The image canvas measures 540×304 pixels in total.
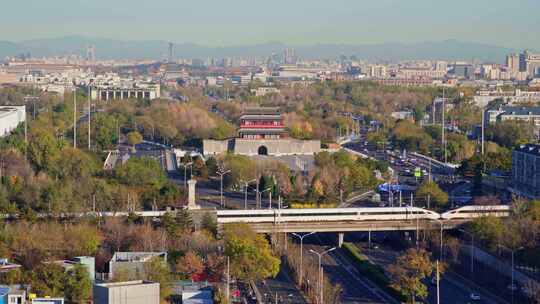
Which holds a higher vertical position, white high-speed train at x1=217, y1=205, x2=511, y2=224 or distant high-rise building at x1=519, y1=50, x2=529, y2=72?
distant high-rise building at x1=519, y1=50, x2=529, y2=72

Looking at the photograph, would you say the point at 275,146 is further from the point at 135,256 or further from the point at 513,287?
the point at 513,287

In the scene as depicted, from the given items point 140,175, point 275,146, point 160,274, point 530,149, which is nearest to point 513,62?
point 275,146

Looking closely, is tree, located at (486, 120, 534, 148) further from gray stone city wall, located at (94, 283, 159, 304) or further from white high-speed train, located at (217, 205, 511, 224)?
gray stone city wall, located at (94, 283, 159, 304)

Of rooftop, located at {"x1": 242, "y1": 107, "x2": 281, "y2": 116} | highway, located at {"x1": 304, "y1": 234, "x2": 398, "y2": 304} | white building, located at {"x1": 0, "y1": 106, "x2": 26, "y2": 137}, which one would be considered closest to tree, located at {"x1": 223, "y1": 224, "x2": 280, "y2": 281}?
highway, located at {"x1": 304, "y1": 234, "x2": 398, "y2": 304}

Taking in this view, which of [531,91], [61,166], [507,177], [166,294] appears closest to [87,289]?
[166,294]

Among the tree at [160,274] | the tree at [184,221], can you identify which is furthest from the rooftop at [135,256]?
the tree at [184,221]

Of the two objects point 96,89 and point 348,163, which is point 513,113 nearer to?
point 348,163
